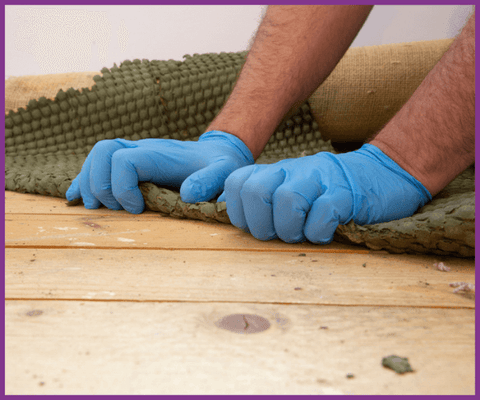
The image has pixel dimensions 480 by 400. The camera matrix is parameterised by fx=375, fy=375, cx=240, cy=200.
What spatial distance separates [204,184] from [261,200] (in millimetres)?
207

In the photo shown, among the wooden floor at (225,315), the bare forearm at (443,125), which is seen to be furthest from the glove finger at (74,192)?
the bare forearm at (443,125)

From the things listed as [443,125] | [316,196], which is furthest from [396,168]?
[316,196]

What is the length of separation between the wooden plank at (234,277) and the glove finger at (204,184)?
0.19 meters

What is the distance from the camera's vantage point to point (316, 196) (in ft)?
1.77

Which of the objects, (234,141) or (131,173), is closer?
(131,173)

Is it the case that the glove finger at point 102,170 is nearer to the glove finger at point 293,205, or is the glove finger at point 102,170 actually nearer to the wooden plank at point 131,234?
the wooden plank at point 131,234

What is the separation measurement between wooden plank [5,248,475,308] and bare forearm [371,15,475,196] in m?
0.22

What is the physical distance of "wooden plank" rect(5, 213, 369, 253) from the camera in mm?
546

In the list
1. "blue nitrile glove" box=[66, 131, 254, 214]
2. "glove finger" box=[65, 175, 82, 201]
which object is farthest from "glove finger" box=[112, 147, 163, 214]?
"glove finger" box=[65, 175, 82, 201]

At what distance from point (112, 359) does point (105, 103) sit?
1083 millimetres

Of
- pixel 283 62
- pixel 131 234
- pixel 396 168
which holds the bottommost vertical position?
pixel 131 234

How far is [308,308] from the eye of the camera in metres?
0.36

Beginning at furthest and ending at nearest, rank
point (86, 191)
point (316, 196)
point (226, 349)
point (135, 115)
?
1. point (135, 115)
2. point (86, 191)
3. point (316, 196)
4. point (226, 349)

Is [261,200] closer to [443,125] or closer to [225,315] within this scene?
[225,315]
